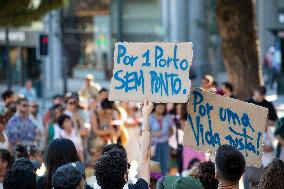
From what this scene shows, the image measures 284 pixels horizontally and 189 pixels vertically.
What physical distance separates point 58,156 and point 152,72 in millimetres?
968

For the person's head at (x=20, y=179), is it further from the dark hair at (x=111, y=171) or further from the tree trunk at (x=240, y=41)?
the tree trunk at (x=240, y=41)

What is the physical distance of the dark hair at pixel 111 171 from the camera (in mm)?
5648

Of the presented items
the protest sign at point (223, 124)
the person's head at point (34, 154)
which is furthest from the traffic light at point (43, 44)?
the protest sign at point (223, 124)

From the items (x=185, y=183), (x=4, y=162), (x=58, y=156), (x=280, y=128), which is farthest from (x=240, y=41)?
(x=185, y=183)

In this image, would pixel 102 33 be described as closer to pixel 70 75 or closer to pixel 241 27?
pixel 70 75

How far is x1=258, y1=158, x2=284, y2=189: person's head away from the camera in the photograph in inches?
241

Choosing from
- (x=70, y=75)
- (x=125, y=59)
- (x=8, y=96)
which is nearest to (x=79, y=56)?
(x=70, y=75)

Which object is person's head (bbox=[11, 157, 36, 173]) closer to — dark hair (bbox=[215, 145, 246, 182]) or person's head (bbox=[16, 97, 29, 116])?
dark hair (bbox=[215, 145, 246, 182])

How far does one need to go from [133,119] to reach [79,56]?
1845 cm

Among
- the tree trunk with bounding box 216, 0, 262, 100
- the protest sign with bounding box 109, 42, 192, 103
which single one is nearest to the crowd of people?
the protest sign with bounding box 109, 42, 192, 103

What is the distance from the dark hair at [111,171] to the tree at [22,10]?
39.0 ft

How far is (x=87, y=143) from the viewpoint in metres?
13.8

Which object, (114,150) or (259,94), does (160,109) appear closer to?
(259,94)

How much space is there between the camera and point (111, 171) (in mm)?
5664
